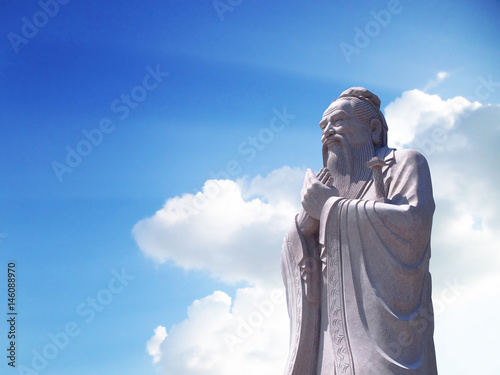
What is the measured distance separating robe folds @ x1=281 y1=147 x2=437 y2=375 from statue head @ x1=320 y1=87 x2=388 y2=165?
66 centimetres

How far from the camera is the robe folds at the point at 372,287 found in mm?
6117

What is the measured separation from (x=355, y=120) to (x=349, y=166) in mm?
608

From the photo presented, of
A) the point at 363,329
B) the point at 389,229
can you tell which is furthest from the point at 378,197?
the point at 363,329

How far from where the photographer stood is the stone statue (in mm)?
6145

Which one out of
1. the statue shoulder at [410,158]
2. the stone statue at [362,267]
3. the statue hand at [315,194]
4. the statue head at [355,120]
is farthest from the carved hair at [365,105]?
the statue hand at [315,194]

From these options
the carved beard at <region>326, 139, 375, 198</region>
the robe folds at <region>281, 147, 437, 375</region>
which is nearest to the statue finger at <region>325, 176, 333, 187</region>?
the carved beard at <region>326, 139, 375, 198</region>

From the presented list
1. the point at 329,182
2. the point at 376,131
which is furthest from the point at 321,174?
the point at 376,131

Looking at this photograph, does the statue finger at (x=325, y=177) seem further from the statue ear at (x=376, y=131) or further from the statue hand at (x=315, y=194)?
the statue ear at (x=376, y=131)

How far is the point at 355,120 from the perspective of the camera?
7.56 meters

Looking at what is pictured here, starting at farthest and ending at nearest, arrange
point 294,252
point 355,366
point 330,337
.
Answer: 1. point 294,252
2. point 330,337
3. point 355,366

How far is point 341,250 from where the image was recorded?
6617 millimetres

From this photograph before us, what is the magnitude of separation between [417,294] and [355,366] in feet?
3.33

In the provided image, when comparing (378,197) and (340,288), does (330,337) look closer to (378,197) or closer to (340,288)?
(340,288)

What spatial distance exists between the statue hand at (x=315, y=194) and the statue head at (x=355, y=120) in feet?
2.28
